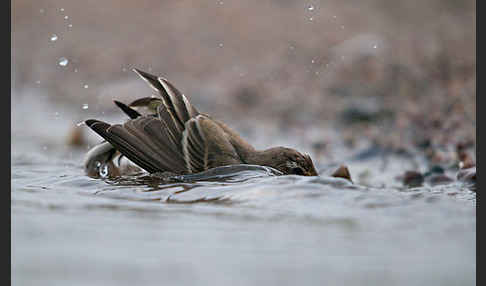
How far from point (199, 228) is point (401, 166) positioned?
135 inches

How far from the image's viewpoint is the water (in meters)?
2.75

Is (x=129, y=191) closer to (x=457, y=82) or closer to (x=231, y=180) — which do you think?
(x=231, y=180)

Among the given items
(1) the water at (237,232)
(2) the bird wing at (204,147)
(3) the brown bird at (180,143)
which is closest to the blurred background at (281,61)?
(3) the brown bird at (180,143)

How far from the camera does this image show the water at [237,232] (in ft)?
9.01

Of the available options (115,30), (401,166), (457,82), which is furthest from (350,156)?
(115,30)

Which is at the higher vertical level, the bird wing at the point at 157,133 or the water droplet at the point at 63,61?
the water droplet at the point at 63,61

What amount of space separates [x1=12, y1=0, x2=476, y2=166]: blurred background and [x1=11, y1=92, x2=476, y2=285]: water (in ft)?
10.1

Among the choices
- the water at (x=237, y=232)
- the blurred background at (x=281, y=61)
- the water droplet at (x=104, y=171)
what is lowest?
the water at (x=237, y=232)

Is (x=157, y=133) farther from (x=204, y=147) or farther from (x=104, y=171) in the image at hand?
(x=104, y=171)

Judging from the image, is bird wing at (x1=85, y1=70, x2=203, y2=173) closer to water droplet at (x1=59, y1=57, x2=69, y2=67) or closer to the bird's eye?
the bird's eye

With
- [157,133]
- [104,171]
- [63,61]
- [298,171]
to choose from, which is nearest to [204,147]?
[157,133]

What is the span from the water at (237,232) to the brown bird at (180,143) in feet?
0.57

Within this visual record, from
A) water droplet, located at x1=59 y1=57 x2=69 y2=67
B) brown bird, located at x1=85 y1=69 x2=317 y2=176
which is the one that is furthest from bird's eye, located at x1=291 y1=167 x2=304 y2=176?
water droplet, located at x1=59 y1=57 x2=69 y2=67

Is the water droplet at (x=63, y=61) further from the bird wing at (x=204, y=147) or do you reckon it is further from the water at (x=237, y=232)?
the bird wing at (x=204, y=147)
